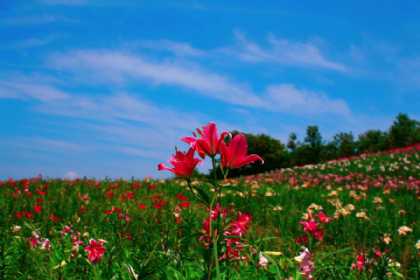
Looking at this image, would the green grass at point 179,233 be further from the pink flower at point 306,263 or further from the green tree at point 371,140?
the green tree at point 371,140

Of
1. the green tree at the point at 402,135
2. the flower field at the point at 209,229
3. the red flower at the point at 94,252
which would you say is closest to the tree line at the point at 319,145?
the green tree at the point at 402,135

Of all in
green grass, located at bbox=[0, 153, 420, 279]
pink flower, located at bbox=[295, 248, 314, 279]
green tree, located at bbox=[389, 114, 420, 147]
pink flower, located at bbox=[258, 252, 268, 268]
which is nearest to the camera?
pink flower, located at bbox=[295, 248, 314, 279]

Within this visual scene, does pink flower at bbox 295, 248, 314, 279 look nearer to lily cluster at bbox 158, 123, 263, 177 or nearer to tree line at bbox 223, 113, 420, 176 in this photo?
lily cluster at bbox 158, 123, 263, 177

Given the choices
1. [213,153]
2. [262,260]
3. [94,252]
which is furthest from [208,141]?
[94,252]

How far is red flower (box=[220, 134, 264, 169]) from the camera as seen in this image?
1999mm

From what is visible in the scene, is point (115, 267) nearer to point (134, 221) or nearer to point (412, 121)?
point (134, 221)

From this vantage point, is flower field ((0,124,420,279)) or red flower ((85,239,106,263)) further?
red flower ((85,239,106,263))

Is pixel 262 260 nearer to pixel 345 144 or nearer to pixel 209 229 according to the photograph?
pixel 209 229

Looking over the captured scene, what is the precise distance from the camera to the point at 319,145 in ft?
135

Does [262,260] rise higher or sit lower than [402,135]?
lower

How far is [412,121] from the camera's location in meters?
44.8

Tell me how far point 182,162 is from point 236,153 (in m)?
0.25

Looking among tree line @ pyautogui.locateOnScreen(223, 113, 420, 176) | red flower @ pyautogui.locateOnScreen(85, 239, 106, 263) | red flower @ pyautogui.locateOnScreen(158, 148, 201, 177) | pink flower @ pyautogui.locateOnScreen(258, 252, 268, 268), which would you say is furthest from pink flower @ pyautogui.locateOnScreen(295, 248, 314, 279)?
tree line @ pyautogui.locateOnScreen(223, 113, 420, 176)

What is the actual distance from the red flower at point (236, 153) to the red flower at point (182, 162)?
129 mm
